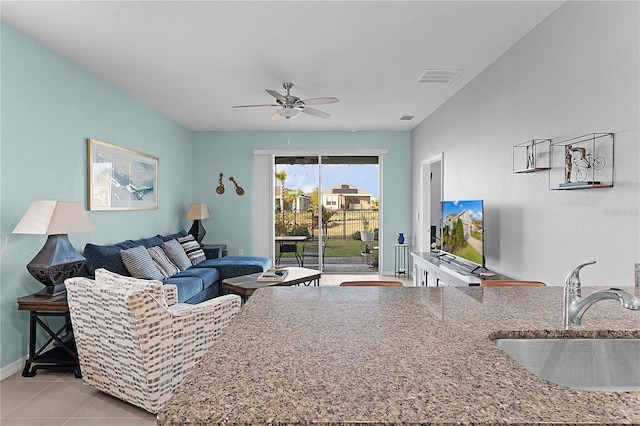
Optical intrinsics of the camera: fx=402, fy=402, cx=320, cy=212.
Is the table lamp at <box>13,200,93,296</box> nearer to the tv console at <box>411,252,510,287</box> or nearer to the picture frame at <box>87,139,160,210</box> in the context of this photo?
the picture frame at <box>87,139,160,210</box>

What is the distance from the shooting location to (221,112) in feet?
18.9

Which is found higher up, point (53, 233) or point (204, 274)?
point (53, 233)

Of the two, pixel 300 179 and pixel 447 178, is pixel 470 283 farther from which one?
pixel 300 179

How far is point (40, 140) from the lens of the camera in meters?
3.30

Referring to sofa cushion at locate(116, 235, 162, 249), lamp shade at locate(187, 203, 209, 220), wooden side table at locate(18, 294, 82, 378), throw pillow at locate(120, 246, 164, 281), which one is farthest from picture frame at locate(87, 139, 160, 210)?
wooden side table at locate(18, 294, 82, 378)

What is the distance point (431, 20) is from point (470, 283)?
2044 mm

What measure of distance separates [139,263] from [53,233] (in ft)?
4.13

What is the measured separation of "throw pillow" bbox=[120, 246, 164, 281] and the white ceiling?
5.97ft

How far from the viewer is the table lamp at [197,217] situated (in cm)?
652

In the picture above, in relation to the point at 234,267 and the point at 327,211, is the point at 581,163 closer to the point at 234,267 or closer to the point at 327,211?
the point at 234,267

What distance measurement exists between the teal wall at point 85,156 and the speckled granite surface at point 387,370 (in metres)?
2.66

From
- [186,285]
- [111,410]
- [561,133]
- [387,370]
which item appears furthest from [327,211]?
[387,370]

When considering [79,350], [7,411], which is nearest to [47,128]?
[79,350]

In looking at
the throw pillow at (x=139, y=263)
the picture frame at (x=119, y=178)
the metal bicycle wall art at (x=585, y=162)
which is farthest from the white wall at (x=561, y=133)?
the picture frame at (x=119, y=178)
